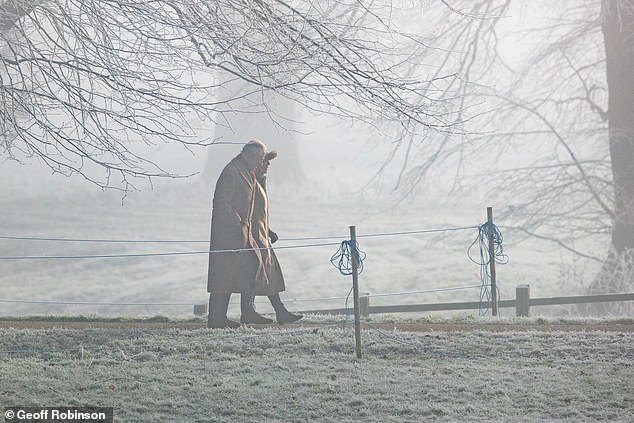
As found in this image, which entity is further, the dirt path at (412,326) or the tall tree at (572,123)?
the tall tree at (572,123)

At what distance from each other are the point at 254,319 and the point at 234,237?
1155 mm

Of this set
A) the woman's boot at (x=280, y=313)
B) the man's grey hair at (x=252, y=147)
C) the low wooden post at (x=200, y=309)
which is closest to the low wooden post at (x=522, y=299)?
the woman's boot at (x=280, y=313)

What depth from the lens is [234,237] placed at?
11.1 m

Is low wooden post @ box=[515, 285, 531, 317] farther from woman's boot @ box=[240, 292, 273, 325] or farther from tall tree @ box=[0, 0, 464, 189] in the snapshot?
tall tree @ box=[0, 0, 464, 189]

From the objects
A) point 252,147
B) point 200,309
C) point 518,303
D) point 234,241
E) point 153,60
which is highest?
point 153,60

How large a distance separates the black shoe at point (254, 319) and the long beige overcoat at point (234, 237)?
0.47 meters

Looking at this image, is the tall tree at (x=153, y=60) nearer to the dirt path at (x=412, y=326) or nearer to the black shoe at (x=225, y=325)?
the black shoe at (x=225, y=325)

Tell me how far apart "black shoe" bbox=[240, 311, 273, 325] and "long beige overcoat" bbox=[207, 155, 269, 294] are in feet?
1.53

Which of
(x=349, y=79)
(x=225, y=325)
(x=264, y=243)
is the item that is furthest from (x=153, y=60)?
(x=225, y=325)

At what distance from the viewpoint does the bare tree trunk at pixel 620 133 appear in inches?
740

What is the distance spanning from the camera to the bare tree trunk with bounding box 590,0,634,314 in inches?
740

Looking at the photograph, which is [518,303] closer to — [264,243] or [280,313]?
[280,313]

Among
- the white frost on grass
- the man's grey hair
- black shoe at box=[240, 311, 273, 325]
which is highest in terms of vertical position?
the man's grey hair

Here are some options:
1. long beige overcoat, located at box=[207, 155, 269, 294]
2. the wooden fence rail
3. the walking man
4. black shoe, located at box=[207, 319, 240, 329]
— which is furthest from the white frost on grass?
the wooden fence rail
